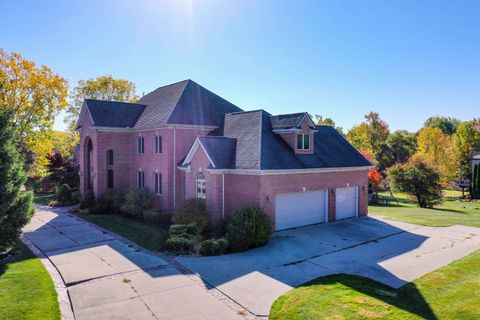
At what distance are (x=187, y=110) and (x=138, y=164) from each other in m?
6.74

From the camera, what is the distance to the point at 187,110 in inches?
1021

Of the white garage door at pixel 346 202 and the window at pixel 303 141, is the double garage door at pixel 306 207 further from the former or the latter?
the window at pixel 303 141

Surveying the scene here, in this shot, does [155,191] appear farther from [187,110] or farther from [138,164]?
[187,110]

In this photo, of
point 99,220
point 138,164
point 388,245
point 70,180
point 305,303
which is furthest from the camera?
point 70,180

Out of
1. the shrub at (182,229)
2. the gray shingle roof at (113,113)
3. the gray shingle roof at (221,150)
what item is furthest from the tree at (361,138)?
the shrub at (182,229)

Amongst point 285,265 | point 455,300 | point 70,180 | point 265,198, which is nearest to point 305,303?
point 285,265

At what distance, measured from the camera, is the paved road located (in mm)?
9938

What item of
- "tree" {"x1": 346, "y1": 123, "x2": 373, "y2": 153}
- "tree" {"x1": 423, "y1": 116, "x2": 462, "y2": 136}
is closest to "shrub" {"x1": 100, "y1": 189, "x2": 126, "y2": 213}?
"tree" {"x1": 346, "y1": 123, "x2": 373, "y2": 153}

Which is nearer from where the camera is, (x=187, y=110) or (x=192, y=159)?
(x=192, y=159)

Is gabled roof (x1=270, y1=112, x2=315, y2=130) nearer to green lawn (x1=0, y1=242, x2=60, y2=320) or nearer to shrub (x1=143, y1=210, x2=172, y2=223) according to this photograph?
shrub (x1=143, y1=210, x2=172, y2=223)

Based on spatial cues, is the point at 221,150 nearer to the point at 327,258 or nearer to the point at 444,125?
the point at 327,258

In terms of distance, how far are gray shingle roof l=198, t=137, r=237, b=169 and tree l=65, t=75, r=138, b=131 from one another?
34.4 meters

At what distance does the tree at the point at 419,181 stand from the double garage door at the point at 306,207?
16.0 metres

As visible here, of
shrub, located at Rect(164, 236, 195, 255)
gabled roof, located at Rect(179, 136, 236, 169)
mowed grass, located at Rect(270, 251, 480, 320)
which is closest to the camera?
mowed grass, located at Rect(270, 251, 480, 320)
